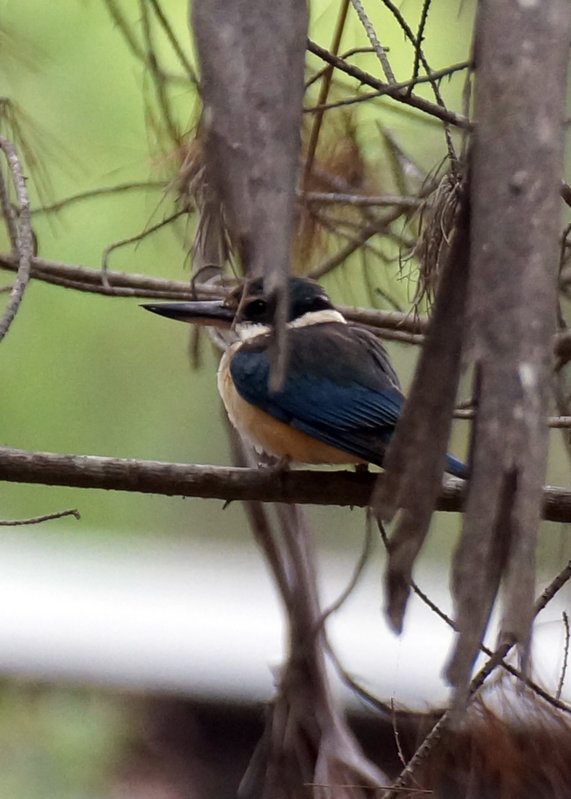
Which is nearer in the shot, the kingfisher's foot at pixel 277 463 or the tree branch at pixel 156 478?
the tree branch at pixel 156 478

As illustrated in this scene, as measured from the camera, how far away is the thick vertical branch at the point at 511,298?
0.51 m

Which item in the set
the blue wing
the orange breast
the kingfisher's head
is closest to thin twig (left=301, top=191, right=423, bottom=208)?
the kingfisher's head

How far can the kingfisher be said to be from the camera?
6.82ft

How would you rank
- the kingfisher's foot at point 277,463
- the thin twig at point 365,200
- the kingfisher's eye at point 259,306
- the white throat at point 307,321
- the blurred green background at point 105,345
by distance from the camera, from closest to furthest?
the kingfisher's eye at point 259,306, the kingfisher's foot at point 277,463, the thin twig at point 365,200, the white throat at point 307,321, the blurred green background at point 105,345

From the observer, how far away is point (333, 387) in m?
2.20

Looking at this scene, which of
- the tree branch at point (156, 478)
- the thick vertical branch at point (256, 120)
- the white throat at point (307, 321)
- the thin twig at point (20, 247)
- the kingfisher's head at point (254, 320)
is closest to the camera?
the thick vertical branch at point (256, 120)

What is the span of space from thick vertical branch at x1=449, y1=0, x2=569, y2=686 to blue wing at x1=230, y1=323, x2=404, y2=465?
1448mm

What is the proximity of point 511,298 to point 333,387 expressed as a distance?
1672 mm

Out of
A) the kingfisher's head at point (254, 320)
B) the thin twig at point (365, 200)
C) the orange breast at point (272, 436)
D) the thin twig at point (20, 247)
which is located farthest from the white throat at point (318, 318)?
the thin twig at point (20, 247)

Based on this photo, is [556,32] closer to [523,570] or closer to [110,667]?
[523,570]

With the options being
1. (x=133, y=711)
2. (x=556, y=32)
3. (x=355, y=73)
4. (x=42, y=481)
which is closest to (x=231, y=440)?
(x=42, y=481)

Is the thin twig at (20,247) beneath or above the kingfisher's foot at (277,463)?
above

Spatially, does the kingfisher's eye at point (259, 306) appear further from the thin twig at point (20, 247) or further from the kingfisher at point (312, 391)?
the kingfisher at point (312, 391)

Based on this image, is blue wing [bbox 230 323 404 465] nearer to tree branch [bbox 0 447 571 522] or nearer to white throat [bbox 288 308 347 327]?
white throat [bbox 288 308 347 327]
